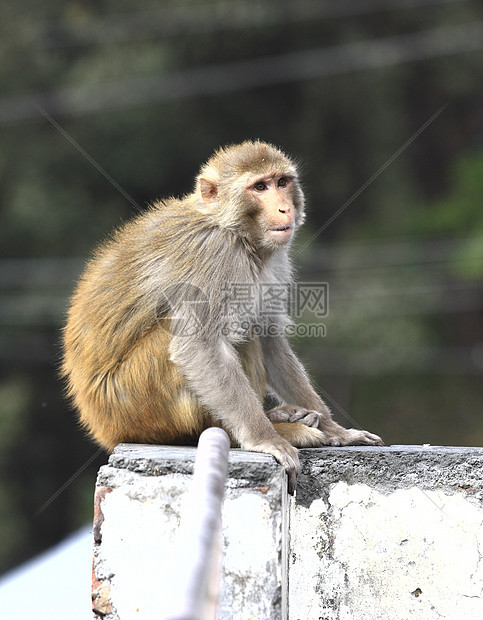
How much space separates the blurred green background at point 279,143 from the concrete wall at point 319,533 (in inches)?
504

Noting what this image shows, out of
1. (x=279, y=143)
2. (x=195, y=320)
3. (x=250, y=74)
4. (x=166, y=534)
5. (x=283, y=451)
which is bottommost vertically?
(x=166, y=534)

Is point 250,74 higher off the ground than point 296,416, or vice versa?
point 250,74

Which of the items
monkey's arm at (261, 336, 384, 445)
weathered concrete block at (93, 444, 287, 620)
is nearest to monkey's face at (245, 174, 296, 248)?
monkey's arm at (261, 336, 384, 445)

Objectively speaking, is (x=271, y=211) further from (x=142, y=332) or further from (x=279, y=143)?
(x=279, y=143)

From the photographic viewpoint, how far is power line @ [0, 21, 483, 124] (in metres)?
17.4

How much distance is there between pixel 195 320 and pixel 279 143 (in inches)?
653

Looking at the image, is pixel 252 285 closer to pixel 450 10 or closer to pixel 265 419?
pixel 265 419

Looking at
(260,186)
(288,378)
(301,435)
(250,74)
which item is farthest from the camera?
(250,74)

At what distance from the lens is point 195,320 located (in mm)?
4000

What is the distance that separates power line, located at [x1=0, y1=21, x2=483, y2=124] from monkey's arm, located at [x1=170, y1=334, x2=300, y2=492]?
46.2ft

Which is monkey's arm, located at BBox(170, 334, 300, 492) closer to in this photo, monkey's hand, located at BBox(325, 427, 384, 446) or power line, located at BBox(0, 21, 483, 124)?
monkey's hand, located at BBox(325, 427, 384, 446)

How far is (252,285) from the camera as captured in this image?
4.18m

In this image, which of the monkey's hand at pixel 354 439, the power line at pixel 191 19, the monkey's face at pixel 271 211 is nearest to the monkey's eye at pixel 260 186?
the monkey's face at pixel 271 211

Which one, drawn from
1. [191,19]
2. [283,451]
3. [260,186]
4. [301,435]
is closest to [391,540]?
[283,451]
